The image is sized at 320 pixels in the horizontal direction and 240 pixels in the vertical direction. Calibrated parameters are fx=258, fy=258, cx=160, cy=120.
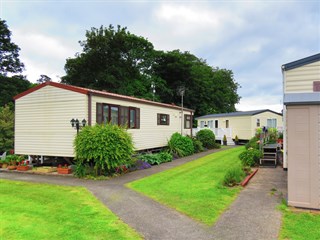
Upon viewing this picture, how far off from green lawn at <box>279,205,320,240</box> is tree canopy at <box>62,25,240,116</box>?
24.7 meters

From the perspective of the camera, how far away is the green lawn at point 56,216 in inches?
168

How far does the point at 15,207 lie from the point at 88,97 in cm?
549

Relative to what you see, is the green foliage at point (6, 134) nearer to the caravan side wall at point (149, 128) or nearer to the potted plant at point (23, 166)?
the potted plant at point (23, 166)

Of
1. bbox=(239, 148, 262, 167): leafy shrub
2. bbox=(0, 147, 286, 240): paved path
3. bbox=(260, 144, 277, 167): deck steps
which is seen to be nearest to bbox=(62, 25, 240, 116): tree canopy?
bbox=(239, 148, 262, 167): leafy shrub

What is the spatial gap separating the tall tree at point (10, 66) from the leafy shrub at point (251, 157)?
2664 centimetres

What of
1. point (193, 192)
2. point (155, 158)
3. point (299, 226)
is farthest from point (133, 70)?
point (299, 226)

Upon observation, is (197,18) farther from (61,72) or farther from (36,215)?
(61,72)

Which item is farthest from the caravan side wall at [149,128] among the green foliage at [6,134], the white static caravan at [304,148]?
the white static caravan at [304,148]

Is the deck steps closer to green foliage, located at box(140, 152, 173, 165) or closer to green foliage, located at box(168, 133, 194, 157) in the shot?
green foliage, located at box(140, 152, 173, 165)

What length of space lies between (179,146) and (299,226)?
1218 centimetres

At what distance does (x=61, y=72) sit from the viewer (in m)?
35.4

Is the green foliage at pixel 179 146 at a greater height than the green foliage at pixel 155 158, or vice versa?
the green foliage at pixel 179 146

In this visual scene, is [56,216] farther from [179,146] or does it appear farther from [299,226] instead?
[179,146]

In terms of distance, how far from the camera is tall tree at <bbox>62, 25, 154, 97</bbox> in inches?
1129
